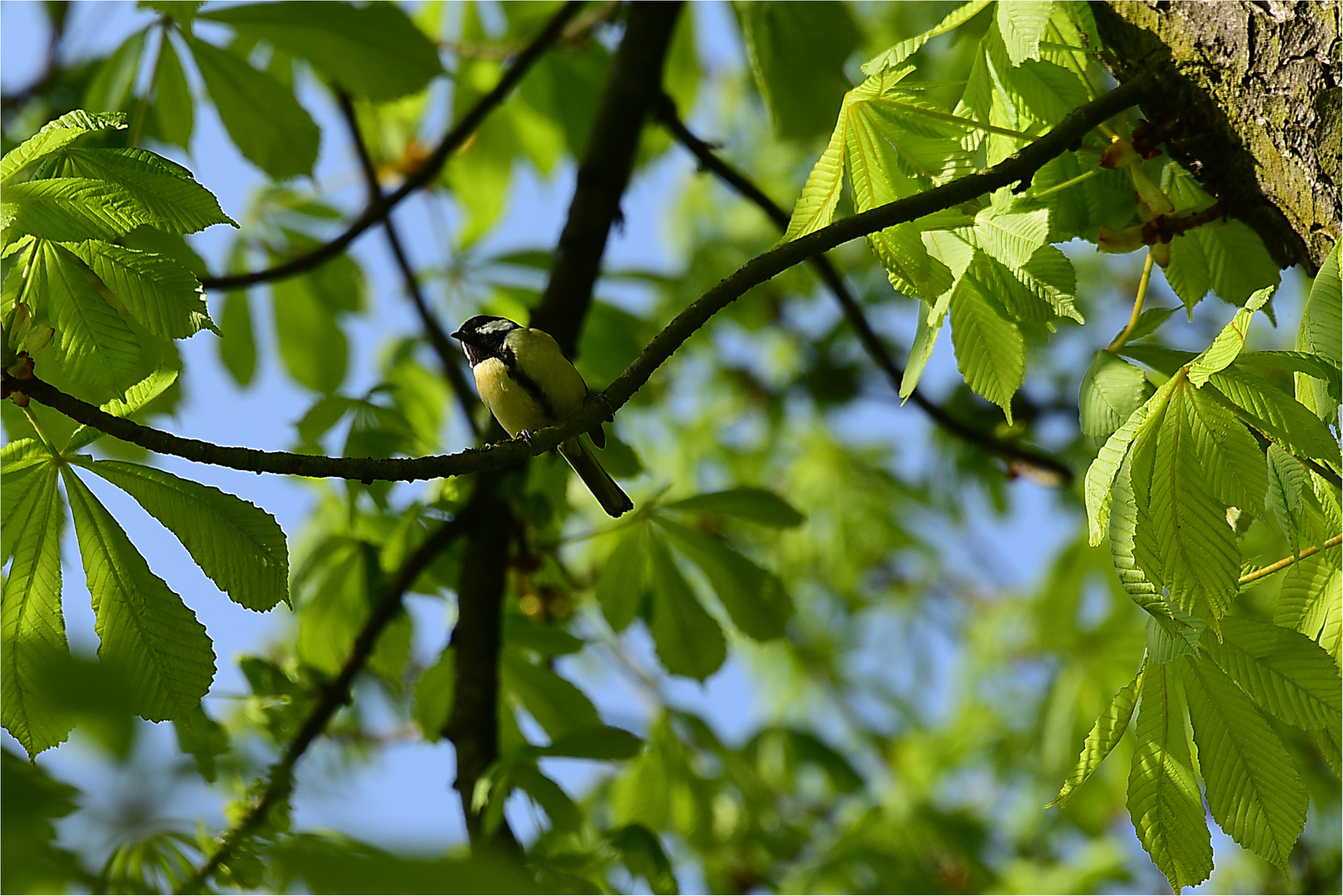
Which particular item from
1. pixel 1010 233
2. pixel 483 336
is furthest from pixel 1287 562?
pixel 483 336

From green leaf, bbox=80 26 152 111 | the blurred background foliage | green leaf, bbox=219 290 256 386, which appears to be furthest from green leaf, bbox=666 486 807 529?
green leaf, bbox=80 26 152 111

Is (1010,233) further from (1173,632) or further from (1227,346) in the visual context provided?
(1173,632)

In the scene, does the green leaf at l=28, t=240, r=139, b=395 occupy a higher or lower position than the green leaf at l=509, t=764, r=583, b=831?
higher

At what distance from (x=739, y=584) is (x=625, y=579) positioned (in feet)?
1.23

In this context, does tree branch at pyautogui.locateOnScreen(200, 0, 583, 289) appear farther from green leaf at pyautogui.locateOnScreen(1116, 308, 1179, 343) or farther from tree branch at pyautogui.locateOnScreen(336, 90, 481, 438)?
green leaf at pyautogui.locateOnScreen(1116, 308, 1179, 343)

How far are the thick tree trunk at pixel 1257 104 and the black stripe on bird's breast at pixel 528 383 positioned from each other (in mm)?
1928

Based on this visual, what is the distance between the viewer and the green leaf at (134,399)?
205 cm

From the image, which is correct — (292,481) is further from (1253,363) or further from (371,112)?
(1253,363)

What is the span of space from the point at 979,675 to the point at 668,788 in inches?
140

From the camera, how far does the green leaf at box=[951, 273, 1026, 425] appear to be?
213cm

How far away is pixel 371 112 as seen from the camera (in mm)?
5863

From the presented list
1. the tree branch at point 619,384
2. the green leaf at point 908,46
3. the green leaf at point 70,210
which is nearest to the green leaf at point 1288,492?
the tree branch at point 619,384

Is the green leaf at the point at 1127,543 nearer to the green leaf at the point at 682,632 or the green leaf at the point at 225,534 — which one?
the green leaf at the point at 225,534

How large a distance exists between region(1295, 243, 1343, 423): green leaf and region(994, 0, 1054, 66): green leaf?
643 millimetres
